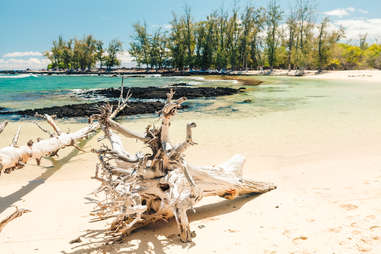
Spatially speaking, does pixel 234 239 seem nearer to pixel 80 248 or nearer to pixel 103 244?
pixel 103 244

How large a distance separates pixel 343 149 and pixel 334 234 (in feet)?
15.9

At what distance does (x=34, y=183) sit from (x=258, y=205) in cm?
439

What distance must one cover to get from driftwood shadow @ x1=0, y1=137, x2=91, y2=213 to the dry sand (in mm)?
19

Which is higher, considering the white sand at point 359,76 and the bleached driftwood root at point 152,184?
the white sand at point 359,76

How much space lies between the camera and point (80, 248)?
124 inches

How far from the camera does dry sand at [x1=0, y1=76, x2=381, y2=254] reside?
311 cm

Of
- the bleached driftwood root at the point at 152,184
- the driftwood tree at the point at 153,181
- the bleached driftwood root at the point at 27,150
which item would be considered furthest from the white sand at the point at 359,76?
the bleached driftwood root at the point at 152,184

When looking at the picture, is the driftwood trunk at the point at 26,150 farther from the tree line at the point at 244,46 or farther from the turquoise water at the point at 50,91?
the tree line at the point at 244,46

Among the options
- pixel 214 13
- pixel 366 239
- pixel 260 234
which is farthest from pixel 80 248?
pixel 214 13

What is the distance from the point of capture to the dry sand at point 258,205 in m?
3.11

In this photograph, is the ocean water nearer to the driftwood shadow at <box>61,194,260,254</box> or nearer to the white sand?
the white sand

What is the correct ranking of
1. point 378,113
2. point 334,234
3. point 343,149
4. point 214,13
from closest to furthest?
1. point 334,234
2. point 343,149
3. point 378,113
4. point 214,13

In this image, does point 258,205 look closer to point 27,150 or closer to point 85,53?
point 27,150

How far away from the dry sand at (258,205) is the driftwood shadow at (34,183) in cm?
2
